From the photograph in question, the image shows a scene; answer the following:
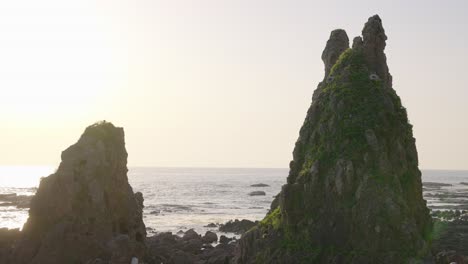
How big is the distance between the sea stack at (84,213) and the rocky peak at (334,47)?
25.0 metres

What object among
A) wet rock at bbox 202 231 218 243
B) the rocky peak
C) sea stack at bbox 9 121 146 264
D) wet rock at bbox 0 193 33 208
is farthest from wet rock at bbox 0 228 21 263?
wet rock at bbox 0 193 33 208

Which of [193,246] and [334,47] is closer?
[334,47]

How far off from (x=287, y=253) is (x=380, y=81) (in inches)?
728

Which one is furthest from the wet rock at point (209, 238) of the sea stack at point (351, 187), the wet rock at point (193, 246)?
the sea stack at point (351, 187)

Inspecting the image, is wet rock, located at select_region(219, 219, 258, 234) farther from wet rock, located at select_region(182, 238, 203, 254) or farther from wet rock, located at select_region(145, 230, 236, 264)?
wet rock, located at select_region(182, 238, 203, 254)

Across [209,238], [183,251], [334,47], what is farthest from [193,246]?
[334,47]

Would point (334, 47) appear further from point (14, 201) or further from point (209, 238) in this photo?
point (14, 201)

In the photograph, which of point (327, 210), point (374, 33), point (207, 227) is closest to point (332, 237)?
point (327, 210)

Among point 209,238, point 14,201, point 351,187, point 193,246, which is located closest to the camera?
point 351,187

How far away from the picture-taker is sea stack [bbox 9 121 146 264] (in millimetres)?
51344

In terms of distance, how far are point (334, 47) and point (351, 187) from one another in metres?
22.0

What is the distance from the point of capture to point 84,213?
5319 cm

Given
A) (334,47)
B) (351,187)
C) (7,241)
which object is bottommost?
(7,241)

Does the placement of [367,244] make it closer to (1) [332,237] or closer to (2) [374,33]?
(1) [332,237]
